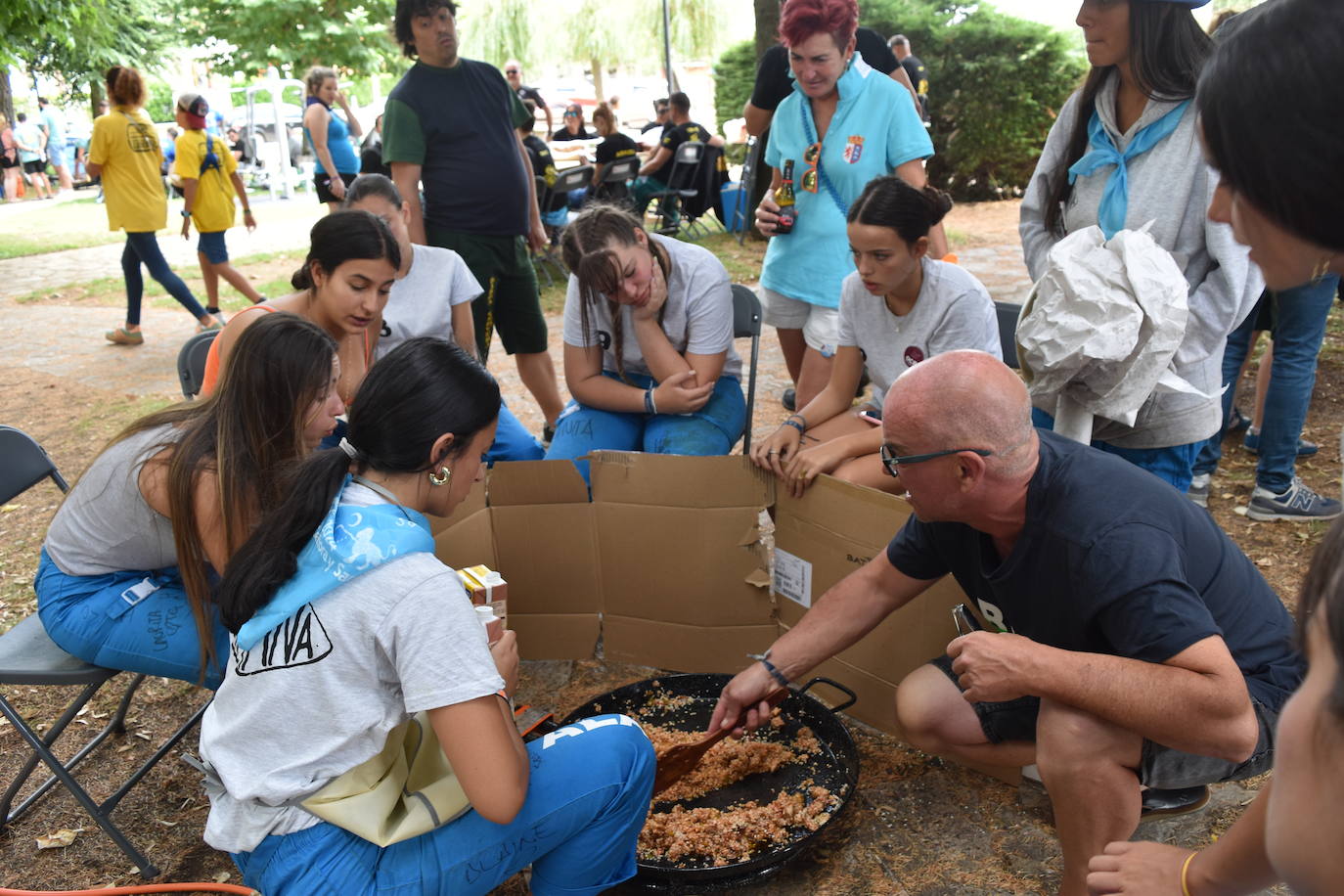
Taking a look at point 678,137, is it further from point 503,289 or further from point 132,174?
point 503,289

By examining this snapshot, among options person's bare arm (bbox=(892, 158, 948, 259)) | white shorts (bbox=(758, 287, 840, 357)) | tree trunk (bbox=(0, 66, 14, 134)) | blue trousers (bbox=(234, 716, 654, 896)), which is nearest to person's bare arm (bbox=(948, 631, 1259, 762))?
blue trousers (bbox=(234, 716, 654, 896))

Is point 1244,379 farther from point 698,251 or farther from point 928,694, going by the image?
point 928,694

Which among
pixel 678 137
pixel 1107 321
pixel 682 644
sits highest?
pixel 678 137

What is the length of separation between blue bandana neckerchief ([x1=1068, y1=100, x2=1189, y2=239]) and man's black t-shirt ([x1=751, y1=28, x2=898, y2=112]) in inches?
81.1

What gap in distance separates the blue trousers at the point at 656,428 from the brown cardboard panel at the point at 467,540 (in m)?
0.49

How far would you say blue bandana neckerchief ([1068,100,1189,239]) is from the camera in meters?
2.49

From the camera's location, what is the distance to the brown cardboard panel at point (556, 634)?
3070mm

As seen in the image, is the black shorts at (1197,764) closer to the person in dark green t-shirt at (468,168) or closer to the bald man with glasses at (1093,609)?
the bald man with glasses at (1093,609)

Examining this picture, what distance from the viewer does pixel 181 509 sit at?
82.0 inches

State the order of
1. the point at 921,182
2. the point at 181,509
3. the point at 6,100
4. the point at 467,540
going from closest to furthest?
1. the point at 181,509
2. the point at 467,540
3. the point at 921,182
4. the point at 6,100

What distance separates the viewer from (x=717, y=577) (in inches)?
113

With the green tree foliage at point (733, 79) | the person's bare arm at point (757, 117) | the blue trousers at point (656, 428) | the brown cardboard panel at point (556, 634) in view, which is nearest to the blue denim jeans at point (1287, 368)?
the blue trousers at point (656, 428)

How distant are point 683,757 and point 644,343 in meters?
1.52

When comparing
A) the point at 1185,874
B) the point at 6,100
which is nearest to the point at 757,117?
the point at 1185,874
